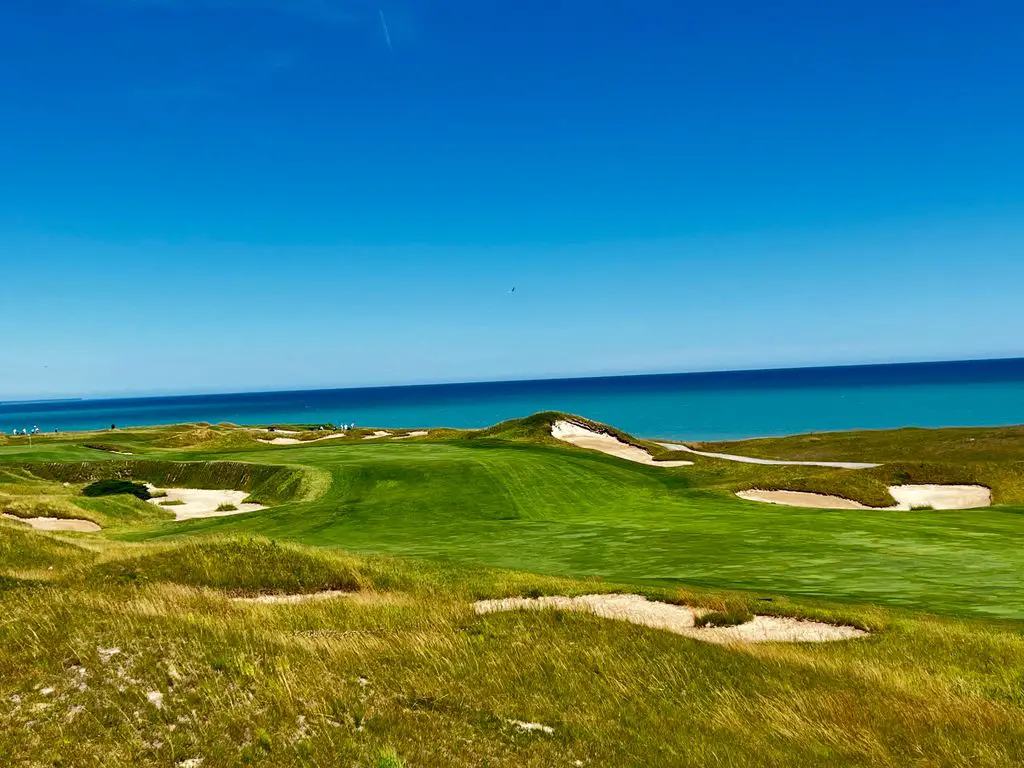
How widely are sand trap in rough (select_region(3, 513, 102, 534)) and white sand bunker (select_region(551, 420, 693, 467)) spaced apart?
33.9 meters

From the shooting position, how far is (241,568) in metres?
16.2

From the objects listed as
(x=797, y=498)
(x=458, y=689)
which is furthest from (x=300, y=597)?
(x=797, y=498)

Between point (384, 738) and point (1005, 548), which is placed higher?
point (384, 738)

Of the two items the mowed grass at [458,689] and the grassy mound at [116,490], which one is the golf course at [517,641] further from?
the grassy mound at [116,490]

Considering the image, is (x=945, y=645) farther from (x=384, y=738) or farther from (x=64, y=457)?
(x=64, y=457)

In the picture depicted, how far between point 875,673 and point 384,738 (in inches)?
295

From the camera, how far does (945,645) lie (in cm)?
1138

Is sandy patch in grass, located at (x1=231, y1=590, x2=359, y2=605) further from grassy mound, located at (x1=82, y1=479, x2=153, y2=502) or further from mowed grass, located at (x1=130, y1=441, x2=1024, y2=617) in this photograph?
grassy mound, located at (x1=82, y1=479, x2=153, y2=502)

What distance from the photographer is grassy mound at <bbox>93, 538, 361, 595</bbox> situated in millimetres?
15461

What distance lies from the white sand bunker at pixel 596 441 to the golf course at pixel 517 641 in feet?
75.1

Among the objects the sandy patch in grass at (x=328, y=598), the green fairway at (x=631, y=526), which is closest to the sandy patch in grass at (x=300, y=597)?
the sandy patch in grass at (x=328, y=598)

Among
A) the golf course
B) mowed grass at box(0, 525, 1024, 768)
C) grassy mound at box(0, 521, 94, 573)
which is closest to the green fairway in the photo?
the golf course

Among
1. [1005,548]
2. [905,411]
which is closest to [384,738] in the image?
[1005,548]

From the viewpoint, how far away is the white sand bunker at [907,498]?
3578 centimetres
